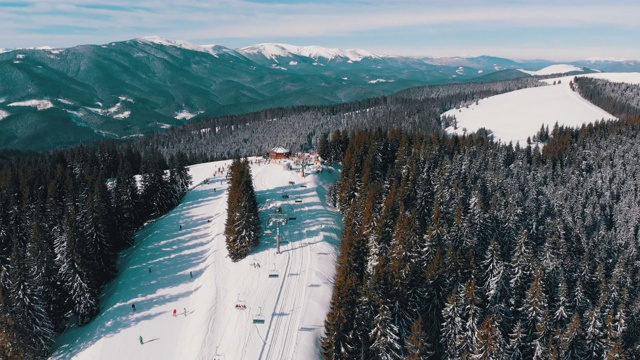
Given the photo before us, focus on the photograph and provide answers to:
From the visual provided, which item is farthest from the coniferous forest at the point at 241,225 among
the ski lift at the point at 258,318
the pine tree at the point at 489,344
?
the pine tree at the point at 489,344

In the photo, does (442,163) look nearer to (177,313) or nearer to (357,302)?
(357,302)

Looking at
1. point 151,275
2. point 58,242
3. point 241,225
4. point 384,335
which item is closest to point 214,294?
point 241,225

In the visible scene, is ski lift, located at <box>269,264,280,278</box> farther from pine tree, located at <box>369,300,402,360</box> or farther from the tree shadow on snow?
pine tree, located at <box>369,300,402,360</box>

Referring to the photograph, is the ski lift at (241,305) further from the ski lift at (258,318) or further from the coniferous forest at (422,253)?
the coniferous forest at (422,253)

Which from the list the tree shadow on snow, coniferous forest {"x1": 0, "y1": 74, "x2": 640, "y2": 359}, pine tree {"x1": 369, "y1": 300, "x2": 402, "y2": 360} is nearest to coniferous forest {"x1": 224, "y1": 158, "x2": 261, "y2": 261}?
coniferous forest {"x1": 0, "y1": 74, "x2": 640, "y2": 359}

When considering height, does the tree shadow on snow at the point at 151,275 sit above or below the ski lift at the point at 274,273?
below

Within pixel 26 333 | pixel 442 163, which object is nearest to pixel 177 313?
pixel 26 333

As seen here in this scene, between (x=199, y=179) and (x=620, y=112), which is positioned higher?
(x=620, y=112)
